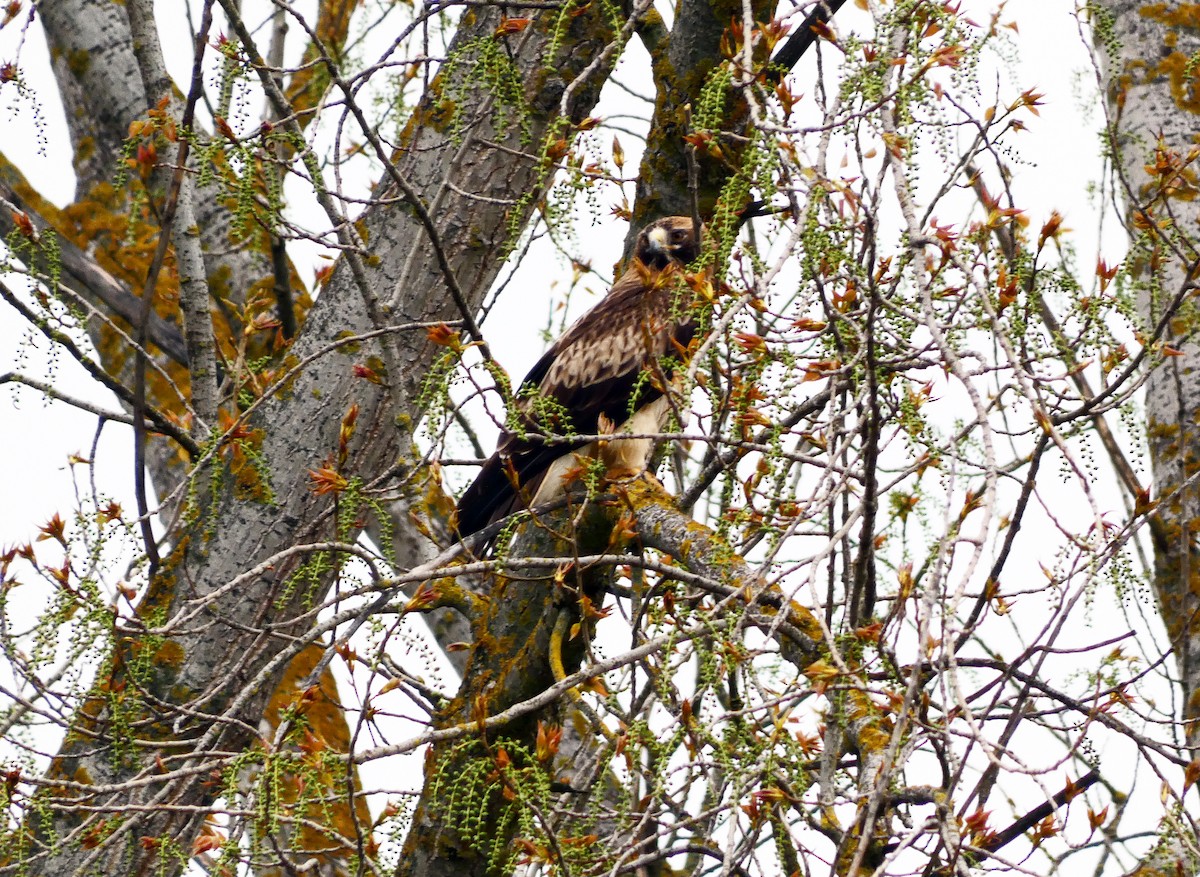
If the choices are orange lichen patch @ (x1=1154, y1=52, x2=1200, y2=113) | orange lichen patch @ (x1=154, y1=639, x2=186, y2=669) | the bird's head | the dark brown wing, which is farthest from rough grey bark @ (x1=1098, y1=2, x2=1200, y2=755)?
orange lichen patch @ (x1=154, y1=639, x2=186, y2=669)

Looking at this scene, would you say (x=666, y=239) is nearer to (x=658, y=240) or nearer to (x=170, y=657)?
(x=658, y=240)

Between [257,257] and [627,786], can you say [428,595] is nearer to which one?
[627,786]

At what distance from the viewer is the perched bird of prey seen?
4.88 metres

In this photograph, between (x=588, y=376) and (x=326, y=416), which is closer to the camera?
(x=326, y=416)

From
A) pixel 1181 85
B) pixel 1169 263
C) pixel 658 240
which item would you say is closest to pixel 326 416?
pixel 658 240

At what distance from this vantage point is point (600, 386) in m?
5.42

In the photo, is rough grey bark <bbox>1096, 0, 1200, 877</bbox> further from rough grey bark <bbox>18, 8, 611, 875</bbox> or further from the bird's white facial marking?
rough grey bark <bbox>18, 8, 611, 875</bbox>

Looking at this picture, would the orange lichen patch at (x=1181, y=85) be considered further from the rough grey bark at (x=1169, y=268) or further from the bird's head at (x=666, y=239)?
the bird's head at (x=666, y=239)

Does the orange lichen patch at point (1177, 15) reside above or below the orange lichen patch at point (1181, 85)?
above

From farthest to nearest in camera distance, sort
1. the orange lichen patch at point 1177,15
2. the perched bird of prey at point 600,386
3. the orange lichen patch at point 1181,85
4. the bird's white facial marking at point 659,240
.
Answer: the orange lichen patch at point 1177,15 < the orange lichen patch at point 1181,85 < the bird's white facial marking at point 659,240 < the perched bird of prey at point 600,386

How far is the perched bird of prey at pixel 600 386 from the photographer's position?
4.88 meters

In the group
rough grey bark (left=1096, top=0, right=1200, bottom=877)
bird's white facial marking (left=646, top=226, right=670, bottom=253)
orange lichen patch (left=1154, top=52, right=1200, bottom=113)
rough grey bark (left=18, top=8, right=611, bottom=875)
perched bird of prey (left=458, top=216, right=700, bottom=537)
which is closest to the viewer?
rough grey bark (left=18, top=8, right=611, bottom=875)

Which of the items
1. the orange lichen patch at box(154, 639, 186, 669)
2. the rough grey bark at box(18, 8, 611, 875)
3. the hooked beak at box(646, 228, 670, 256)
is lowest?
the orange lichen patch at box(154, 639, 186, 669)

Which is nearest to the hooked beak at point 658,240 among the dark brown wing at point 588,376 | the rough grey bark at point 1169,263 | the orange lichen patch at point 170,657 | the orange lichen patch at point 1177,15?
the dark brown wing at point 588,376
